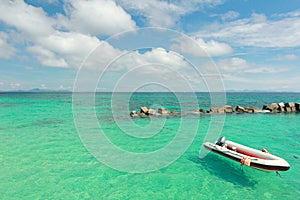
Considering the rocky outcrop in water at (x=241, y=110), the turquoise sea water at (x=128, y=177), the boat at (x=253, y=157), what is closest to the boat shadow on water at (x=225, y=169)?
the turquoise sea water at (x=128, y=177)

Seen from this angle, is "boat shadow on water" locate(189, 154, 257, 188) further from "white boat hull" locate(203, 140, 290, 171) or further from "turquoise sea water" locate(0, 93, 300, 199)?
"white boat hull" locate(203, 140, 290, 171)

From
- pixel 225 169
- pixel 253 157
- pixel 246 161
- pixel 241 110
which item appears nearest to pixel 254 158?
pixel 246 161

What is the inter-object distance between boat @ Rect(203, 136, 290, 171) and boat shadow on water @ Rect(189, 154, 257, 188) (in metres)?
0.72

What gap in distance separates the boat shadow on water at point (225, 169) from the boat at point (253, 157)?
28.3 inches

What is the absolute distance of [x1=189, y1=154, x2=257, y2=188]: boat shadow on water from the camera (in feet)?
30.8

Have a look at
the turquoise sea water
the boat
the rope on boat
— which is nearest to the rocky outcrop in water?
the turquoise sea water

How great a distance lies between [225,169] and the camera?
1067 centimetres

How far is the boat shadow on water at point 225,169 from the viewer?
30.8 feet

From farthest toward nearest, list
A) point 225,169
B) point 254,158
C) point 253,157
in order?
point 225,169 < point 253,157 < point 254,158

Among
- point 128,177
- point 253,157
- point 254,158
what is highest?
point 254,158

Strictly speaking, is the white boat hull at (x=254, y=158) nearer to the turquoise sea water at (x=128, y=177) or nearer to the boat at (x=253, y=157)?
the boat at (x=253, y=157)

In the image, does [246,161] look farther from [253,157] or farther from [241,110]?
[241,110]

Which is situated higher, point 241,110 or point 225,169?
point 241,110

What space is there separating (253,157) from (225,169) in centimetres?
A: 156
